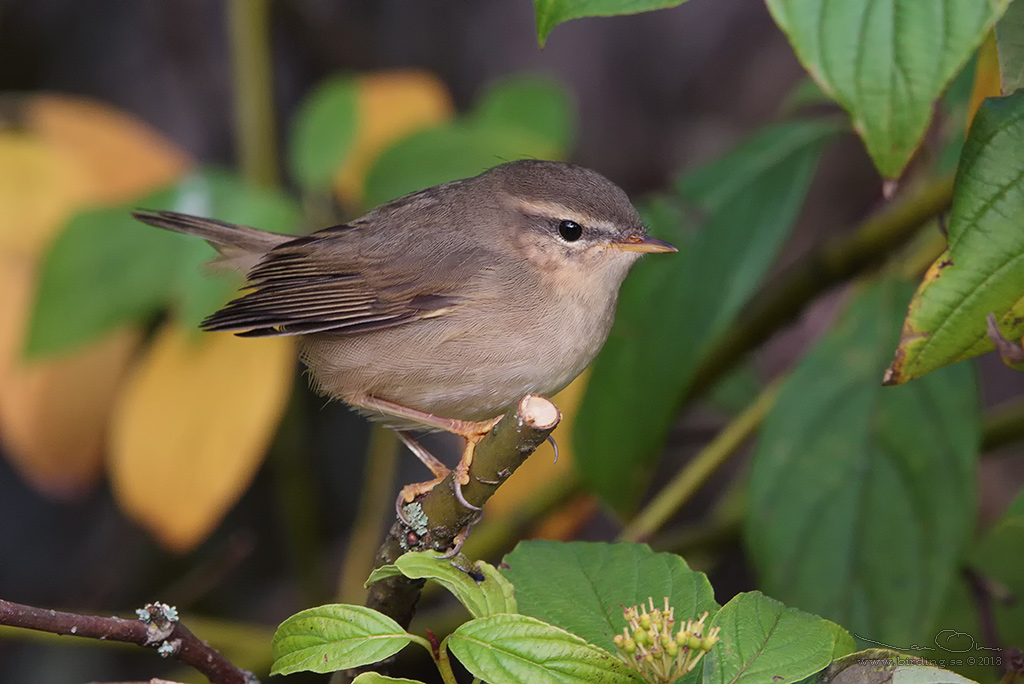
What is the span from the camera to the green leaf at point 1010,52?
1.70 m

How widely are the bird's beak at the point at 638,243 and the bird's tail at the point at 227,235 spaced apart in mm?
1126

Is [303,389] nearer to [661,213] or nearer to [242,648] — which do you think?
[242,648]

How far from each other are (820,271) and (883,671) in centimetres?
166

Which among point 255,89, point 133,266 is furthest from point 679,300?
point 255,89

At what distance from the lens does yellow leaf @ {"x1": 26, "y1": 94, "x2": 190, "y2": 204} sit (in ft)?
12.5

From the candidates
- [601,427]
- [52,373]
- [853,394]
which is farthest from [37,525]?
[853,394]

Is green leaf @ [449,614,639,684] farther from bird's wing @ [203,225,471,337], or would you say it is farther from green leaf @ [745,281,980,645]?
bird's wing @ [203,225,471,337]

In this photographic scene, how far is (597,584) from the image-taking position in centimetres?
171

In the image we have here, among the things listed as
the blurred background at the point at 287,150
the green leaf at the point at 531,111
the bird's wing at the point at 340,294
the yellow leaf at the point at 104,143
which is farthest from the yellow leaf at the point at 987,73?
the yellow leaf at the point at 104,143

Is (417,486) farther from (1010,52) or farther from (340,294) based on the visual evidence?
(1010,52)

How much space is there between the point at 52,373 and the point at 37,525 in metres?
2.16

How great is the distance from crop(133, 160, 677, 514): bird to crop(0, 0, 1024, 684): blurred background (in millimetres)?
716

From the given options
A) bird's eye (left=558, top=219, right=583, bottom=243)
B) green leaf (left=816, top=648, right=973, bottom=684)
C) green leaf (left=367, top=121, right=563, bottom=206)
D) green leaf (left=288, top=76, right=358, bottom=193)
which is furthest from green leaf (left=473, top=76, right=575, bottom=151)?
green leaf (left=816, top=648, right=973, bottom=684)

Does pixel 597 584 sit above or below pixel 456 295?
below
